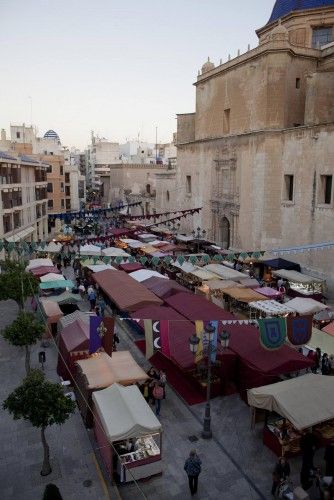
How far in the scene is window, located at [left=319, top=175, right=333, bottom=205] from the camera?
24.0 m

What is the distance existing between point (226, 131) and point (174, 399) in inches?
981

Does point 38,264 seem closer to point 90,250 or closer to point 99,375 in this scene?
point 90,250

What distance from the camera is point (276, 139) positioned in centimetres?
2728

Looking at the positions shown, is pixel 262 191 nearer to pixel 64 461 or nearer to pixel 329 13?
pixel 329 13

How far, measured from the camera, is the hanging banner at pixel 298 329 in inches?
485

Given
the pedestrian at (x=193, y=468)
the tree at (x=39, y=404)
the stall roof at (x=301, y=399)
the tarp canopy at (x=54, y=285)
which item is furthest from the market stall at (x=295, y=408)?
the tarp canopy at (x=54, y=285)

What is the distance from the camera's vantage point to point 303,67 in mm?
28375

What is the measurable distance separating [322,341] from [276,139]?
16.2 metres

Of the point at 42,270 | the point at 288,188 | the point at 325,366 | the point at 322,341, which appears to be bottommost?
the point at 325,366

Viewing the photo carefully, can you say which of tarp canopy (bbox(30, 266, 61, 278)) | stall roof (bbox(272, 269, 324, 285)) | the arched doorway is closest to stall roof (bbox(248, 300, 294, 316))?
stall roof (bbox(272, 269, 324, 285))

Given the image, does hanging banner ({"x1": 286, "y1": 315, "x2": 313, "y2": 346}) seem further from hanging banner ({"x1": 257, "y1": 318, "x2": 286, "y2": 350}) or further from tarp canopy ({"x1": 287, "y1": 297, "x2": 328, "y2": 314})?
tarp canopy ({"x1": 287, "y1": 297, "x2": 328, "y2": 314})

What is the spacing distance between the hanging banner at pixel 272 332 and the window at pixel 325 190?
13.8 metres

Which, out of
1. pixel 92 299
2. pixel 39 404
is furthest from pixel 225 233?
pixel 39 404

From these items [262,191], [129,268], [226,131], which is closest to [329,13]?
[226,131]
